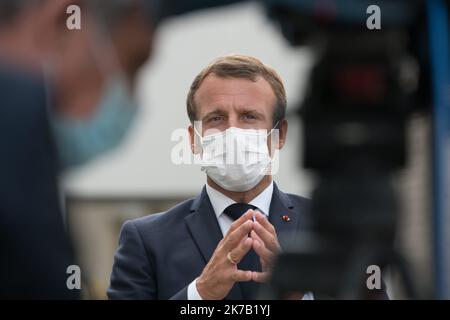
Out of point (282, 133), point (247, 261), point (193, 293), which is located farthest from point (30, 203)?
point (282, 133)

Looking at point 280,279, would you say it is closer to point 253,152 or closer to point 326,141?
point 326,141

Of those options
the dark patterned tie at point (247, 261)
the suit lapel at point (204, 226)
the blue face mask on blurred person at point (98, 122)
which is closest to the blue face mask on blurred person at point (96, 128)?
the blue face mask on blurred person at point (98, 122)

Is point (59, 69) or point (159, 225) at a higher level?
point (59, 69)

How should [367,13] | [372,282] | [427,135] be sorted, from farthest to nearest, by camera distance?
[427,135]
[372,282]
[367,13]

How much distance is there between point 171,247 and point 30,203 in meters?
0.46

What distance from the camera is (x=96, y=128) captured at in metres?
2.94

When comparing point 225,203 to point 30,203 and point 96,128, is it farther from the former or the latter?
point 30,203

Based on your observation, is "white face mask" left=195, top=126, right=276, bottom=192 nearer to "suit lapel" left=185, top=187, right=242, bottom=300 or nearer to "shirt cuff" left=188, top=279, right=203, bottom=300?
"suit lapel" left=185, top=187, right=242, bottom=300

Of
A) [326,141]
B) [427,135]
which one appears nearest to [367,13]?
[326,141]

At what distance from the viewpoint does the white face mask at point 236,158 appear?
2.85 meters

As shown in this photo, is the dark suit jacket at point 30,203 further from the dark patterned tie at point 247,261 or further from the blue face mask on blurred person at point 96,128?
the dark patterned tie at point 247,261

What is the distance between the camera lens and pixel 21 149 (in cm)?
293

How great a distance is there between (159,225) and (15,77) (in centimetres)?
64

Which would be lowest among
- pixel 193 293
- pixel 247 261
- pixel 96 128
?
pixel 193 293
